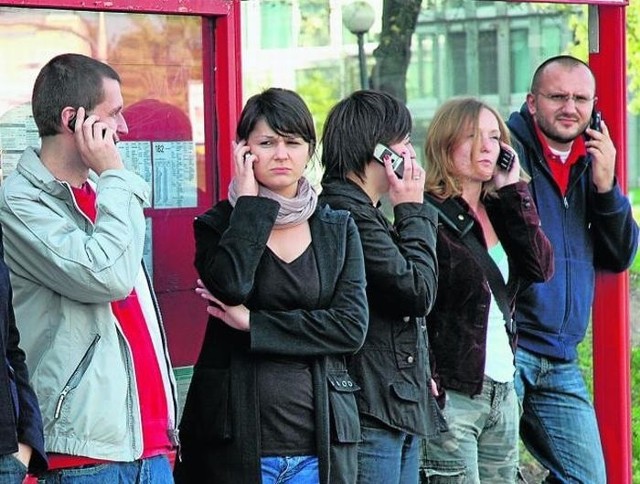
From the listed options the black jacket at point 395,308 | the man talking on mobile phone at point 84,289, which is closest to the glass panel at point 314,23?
the black jacket at point 395,308

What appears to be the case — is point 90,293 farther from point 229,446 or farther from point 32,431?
point 229,446

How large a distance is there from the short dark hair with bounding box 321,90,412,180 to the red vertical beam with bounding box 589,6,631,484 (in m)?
1.66

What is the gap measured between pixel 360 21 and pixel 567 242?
4.14 metres

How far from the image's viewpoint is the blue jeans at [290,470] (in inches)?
124

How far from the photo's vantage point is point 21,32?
3709mm

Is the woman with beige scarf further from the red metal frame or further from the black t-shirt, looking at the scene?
the red metal frame

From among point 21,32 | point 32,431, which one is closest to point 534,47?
point 21,32

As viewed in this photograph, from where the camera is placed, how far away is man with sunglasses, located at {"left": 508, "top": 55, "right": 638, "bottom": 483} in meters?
4.52

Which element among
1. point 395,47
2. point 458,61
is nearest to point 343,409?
point 395,47

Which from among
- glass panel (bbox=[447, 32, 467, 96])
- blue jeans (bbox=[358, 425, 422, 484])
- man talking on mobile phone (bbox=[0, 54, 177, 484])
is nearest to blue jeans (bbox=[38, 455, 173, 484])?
man talking on mobile phone (bbox=[0, 54, 177, 484])

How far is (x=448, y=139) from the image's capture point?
13.3ft

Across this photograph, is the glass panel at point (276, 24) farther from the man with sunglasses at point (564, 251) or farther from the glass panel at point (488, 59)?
the man with sunglasses at point (564, 251)

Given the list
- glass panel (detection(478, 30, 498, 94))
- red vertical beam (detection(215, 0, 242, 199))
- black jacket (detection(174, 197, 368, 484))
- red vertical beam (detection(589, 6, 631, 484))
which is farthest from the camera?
glass panel (detection(478, 30, 498, 94))

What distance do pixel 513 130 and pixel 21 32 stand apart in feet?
6.31
